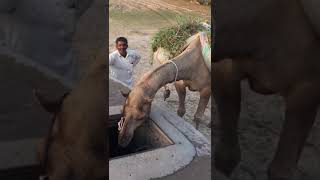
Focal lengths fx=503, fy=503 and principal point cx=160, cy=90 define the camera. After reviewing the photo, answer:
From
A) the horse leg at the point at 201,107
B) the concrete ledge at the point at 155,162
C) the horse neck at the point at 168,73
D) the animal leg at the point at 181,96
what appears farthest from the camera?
the animal leg at the point at 181,96

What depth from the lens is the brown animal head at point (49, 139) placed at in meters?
0.96

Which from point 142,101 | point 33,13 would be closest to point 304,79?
point 33,13

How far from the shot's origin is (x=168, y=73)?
246cm

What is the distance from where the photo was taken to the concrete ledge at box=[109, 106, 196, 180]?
1.43 m

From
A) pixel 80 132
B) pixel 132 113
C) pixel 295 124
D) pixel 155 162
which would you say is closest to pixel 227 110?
pixel 295 124

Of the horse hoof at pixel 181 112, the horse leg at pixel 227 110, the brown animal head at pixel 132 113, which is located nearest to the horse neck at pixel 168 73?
the brown animal head at pixel 132 113

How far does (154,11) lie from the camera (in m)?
6.18

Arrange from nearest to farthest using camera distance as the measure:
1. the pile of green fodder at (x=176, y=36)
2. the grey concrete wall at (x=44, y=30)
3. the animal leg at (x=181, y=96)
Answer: the grey concrete wall at (x=44, y=30) → the animal leg at (x=181, y=96) → the pile of green fodder at (x=176, y=36)

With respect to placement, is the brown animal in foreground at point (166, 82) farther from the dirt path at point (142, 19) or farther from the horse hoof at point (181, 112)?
the dirt path at point (142, 19)

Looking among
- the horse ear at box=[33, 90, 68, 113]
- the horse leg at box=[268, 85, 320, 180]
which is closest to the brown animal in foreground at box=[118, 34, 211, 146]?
the horse leg at box=[268, 85, 320, 180]

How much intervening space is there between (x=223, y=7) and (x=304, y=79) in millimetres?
235

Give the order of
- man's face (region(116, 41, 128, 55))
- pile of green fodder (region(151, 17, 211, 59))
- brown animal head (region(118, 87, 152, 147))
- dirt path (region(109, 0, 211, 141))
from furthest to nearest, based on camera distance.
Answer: dirt path (region(109, 0, 211, 141)) < pile of green fodder (region(151, 17, 211, 59)) < man's face (region(116, 41, 128, 55)) < brown animal head (region(118, 87, 152, 147))

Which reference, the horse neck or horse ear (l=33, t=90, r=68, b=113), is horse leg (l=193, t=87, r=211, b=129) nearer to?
the horse neck

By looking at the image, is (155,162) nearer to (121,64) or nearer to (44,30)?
(44,30)
